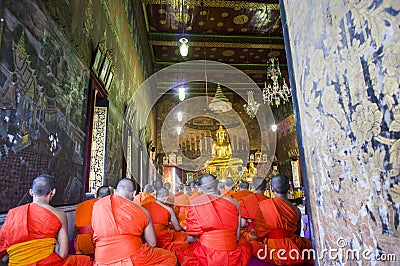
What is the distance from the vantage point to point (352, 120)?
963 millimetres

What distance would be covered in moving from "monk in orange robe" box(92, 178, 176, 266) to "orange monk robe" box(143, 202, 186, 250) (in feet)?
4.40

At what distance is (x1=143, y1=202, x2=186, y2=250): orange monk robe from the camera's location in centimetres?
403

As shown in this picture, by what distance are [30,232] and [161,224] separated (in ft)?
7.30

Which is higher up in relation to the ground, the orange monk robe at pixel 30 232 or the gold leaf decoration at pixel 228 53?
the gold leaf decoration at pixel 228 53

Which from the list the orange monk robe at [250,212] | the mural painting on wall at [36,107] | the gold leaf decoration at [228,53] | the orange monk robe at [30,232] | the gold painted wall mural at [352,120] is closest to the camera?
the gold painted wall mural at [352,120]

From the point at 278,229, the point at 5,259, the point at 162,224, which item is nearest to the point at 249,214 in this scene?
the point at 278,229

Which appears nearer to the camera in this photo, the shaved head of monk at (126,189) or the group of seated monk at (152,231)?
the group of seated monk at (152,231)

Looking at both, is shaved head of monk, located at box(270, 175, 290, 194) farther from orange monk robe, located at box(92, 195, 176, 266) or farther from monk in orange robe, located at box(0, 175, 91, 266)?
monk in orange robe, located at box(0, 175, 91, 266)

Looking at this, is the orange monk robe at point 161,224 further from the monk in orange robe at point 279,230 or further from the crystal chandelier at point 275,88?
the crystal chandelier at point 275,88

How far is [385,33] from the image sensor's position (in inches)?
31.7

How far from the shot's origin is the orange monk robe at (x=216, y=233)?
3049 mm

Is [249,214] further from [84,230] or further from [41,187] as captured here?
[41,187]

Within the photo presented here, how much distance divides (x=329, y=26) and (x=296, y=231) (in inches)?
133

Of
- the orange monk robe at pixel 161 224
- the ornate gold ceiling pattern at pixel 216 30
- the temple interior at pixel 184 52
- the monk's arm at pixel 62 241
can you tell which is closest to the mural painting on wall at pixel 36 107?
the temple interior at pixel 184 52
